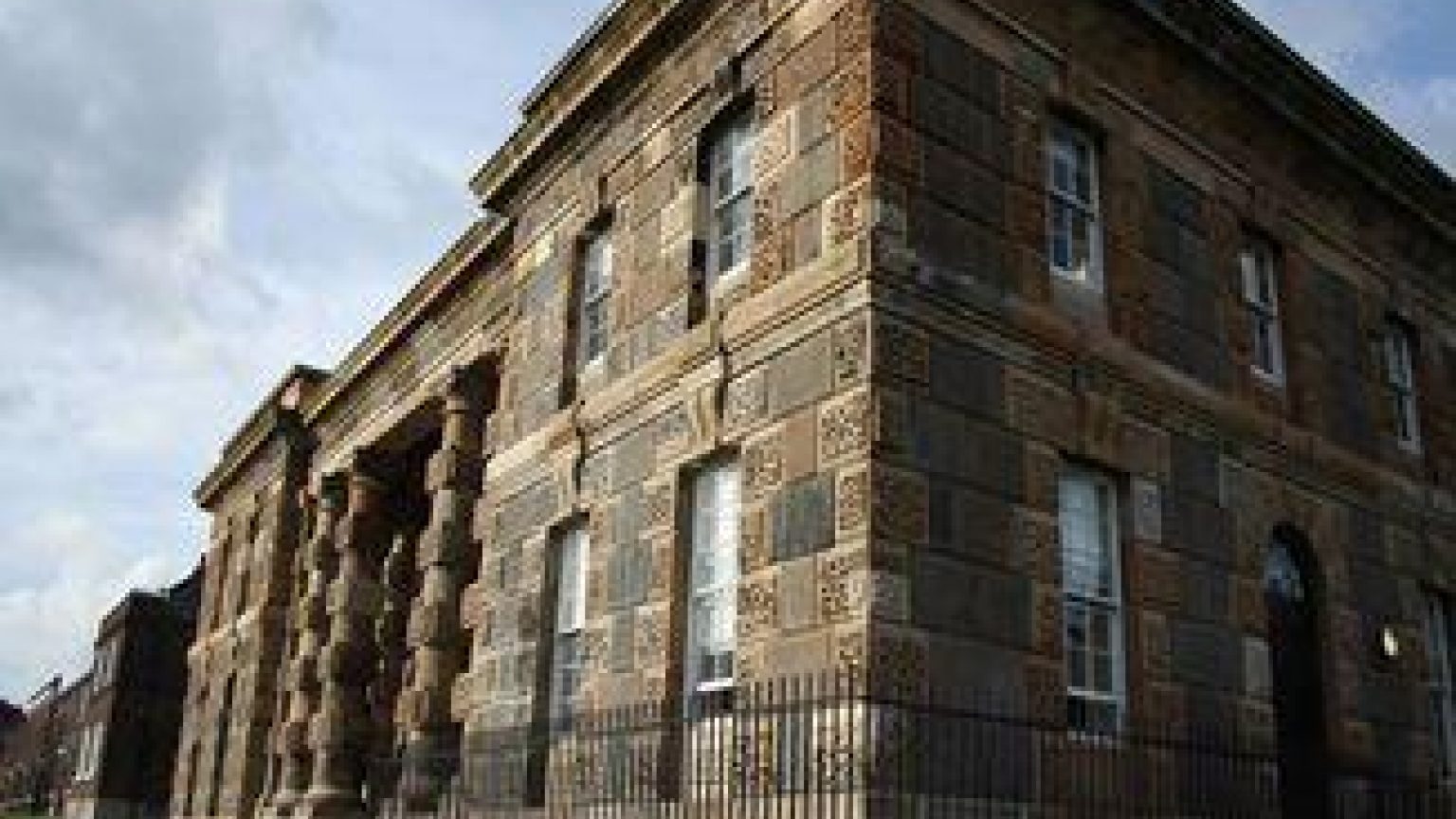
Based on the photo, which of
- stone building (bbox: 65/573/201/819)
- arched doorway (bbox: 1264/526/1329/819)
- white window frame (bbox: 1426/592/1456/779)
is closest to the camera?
arched doorway (bbox: 1264/526/1329/819)

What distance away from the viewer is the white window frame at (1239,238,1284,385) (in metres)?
16.3

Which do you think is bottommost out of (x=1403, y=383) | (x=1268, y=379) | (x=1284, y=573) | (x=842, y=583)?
(x=842, y=583)

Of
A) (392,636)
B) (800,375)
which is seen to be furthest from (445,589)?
(800,375)

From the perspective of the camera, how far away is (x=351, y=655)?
24.3 meters

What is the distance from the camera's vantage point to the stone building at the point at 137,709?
5031 centimetres

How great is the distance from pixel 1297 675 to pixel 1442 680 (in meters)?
3.16

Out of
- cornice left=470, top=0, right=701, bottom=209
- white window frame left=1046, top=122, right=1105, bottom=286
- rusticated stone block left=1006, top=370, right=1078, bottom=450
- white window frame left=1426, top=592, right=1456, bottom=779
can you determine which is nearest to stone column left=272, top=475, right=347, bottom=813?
cornice left=470, top=0, right=701, bottom=209

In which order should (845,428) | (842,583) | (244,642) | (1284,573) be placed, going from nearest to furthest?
(842,583), (845,428), (1284,573), (244,642)

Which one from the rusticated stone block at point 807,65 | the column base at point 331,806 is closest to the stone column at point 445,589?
the column base at point 331,806

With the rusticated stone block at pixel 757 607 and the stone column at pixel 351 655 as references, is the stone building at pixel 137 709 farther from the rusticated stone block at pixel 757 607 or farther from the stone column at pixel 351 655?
the rusticated stone block at pixel 757 607

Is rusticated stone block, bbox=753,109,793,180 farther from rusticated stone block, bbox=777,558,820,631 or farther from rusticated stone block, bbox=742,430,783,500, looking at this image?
rusticated stone block, bbox=777,558,820,631

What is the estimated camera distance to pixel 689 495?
1398 centimetres

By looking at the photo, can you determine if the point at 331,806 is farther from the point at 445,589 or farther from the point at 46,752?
the point at 46,752

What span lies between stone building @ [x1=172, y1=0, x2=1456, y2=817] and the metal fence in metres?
0.30
